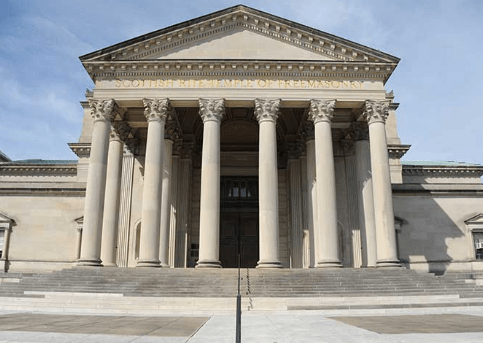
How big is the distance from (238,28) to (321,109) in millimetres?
9575

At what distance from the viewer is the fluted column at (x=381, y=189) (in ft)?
98.7

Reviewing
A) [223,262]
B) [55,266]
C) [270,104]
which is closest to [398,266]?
[270,104]

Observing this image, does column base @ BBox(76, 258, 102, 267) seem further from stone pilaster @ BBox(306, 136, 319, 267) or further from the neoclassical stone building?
stone pilaster @ BBox(306, 136, 319, 267)

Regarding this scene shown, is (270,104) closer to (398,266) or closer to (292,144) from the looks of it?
(292,144)

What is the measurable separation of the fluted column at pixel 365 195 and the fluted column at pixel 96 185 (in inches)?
799

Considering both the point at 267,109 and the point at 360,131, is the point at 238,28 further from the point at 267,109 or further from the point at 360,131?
the point at 360,131

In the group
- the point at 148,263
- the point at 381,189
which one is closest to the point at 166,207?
the point at 148,263

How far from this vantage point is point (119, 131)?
36375mm

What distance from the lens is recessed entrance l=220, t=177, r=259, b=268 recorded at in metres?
41.3

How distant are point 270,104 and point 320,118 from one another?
392 centimetres

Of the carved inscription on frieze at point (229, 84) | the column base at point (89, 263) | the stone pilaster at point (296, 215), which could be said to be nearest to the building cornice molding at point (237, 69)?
the carved inscription on frieze at point (229, 84)

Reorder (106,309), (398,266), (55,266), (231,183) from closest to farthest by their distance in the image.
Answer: (106,309)
(398,266)
(55,266)
(231,183)

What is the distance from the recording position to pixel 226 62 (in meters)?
32.4

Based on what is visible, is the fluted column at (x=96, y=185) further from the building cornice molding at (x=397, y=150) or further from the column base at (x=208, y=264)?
the building cornice molding at (x=397, y=150)
